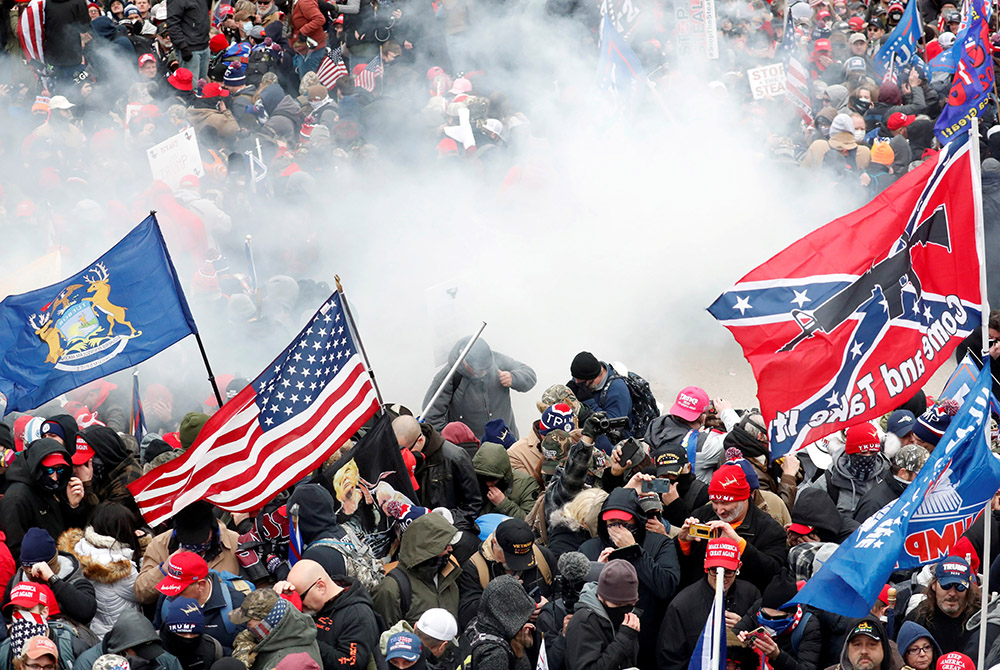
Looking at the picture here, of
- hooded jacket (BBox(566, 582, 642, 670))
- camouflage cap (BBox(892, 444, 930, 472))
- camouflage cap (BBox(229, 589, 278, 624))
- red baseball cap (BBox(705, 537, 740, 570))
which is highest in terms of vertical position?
red baseball cap (BBox(705, 537, 740, 570))

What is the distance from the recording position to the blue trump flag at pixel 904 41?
14.6 meters

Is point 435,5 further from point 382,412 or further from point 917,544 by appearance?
point 917,544

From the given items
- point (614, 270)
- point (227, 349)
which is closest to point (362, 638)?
point (227, 349)

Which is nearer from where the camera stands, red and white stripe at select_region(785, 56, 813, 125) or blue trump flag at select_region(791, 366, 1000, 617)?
blue trump flag at select_region(791, 366, 1000, 617)

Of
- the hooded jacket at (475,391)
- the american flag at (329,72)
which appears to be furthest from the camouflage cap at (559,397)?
the american flag at (329,72)

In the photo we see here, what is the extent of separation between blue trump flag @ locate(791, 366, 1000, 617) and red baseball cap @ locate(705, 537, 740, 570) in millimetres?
339

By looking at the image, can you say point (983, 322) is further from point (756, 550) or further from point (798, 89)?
point (798, 89)

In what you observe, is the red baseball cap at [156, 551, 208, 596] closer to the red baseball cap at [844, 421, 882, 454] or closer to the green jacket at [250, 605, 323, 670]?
the green jacket at [250, 605, 323, 670]

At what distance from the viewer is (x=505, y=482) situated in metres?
6.87

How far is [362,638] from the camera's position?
5125 millimetres

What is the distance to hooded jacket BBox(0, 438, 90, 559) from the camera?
19.9ft

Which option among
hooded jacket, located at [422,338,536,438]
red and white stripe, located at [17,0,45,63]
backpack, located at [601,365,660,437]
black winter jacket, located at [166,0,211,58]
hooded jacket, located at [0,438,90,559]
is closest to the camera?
hooded jacket, located at [0,438,90,559]

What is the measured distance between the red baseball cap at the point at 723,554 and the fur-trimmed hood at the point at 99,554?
2486 millimetres

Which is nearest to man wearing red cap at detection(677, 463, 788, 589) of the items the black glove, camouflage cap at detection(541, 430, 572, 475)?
the black glove
